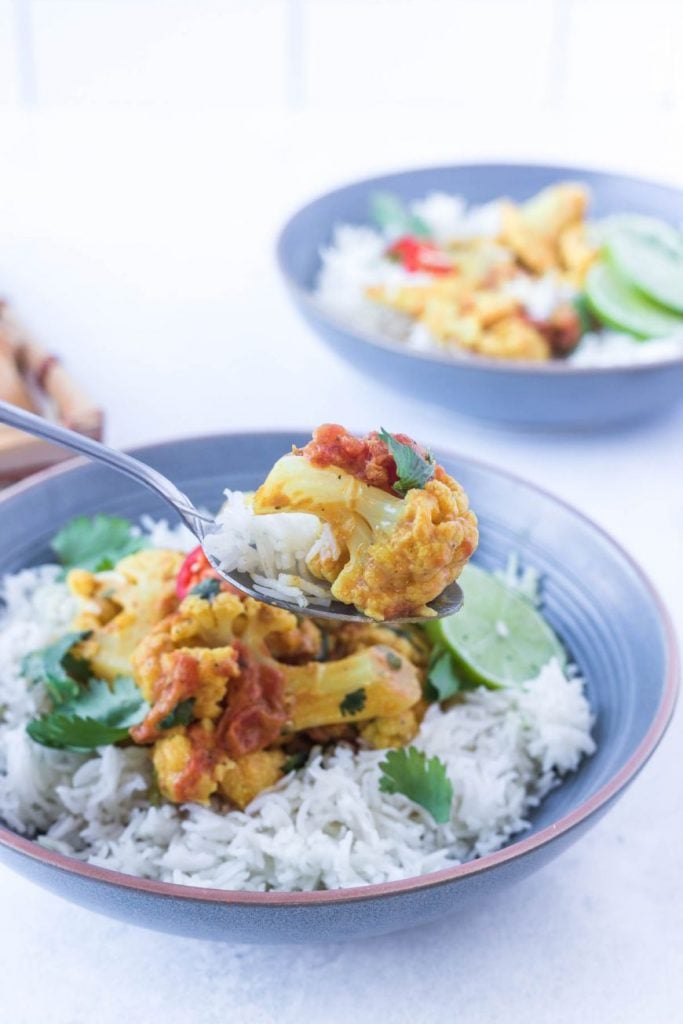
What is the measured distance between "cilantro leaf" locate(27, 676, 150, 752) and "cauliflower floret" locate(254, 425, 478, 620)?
371 millimetres

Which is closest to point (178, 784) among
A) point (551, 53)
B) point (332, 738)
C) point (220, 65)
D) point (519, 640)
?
point (332, 738)

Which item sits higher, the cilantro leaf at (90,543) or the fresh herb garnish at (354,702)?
the cilantro leaf at (90,543)

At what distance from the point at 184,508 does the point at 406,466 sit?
0.31 meters

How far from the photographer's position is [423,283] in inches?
116

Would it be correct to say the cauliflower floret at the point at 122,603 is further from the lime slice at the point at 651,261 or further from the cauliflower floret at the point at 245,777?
the lime slice at the point at 651,261

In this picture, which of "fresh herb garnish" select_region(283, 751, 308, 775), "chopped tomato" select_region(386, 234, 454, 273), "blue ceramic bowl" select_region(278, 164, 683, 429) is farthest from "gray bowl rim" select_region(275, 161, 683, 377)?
"fresh herb garnish" select_region(283, 751, 308, 775)

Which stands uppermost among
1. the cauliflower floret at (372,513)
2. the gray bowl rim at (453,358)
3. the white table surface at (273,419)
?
the cauliflower floret at (372,513)

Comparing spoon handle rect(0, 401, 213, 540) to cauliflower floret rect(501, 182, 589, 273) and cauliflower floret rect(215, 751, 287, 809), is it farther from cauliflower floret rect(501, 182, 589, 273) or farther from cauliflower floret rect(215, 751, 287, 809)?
cauliflower floret rect(501, 182, 589, 273)

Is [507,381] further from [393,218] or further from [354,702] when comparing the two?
[393,218]

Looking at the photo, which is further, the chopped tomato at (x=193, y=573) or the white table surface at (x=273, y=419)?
the chopped tomato at (x=193, y=573)

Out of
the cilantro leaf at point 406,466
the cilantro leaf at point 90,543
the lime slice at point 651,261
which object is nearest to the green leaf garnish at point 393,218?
the lime slice at point 651,261

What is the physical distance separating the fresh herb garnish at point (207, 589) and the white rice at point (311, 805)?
22cm

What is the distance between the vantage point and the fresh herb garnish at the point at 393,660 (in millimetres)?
1566

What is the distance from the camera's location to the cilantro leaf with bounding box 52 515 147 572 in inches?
71.5
